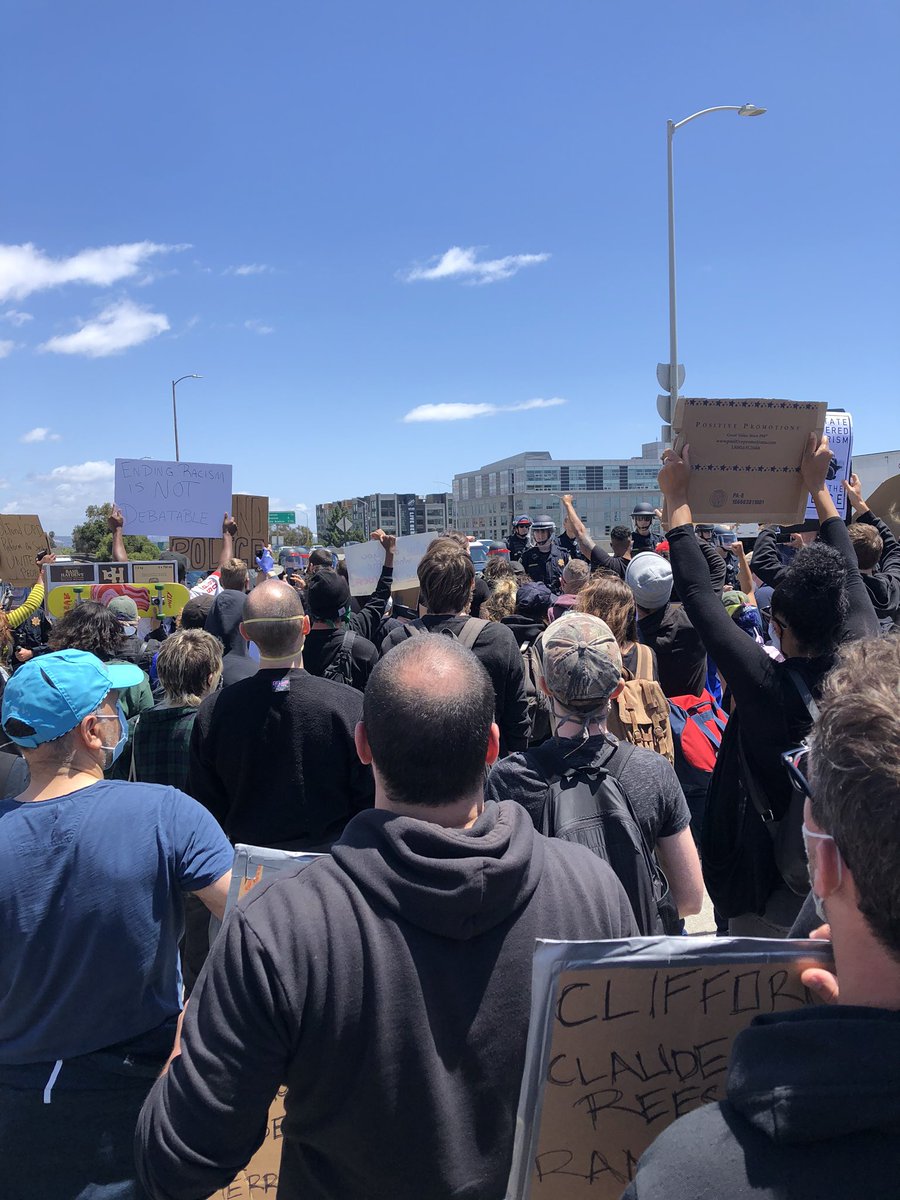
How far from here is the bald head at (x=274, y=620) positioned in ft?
10.9

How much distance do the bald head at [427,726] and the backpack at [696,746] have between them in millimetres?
2179

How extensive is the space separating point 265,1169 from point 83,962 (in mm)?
620

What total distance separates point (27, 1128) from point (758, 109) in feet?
62.0

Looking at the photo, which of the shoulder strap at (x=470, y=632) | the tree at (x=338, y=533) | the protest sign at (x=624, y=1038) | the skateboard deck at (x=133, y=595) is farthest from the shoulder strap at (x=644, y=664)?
the tree at (x=338, y=533)

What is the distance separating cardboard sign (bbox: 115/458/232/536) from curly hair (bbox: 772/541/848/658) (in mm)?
6568

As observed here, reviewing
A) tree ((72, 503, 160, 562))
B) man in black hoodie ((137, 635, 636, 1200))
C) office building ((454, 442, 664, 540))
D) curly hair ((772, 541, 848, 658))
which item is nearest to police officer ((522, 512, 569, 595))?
curly hair ((772, 541, 848, 658))

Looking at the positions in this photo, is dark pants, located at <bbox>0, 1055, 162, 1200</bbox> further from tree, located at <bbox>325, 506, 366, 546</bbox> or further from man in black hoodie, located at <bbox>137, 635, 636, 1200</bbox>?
tree, located at <bbox>325, 506, 366, 546</bbox>

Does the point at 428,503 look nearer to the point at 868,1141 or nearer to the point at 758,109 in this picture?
the point at 758,109

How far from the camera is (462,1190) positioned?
143 centimetres

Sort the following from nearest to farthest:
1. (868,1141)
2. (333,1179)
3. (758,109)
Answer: (868,1141), (333,1179), (758,109)

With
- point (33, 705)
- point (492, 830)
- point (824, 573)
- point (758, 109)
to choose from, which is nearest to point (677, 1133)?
point (492, 830)

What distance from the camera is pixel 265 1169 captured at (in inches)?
69.3

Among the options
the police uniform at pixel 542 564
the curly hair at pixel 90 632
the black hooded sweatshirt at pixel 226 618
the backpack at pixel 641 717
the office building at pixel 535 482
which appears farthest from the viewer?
the office building at pixel 535 482

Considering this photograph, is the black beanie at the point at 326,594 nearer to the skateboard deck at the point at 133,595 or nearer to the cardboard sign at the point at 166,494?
the skateboard deck at the point at 133,595
